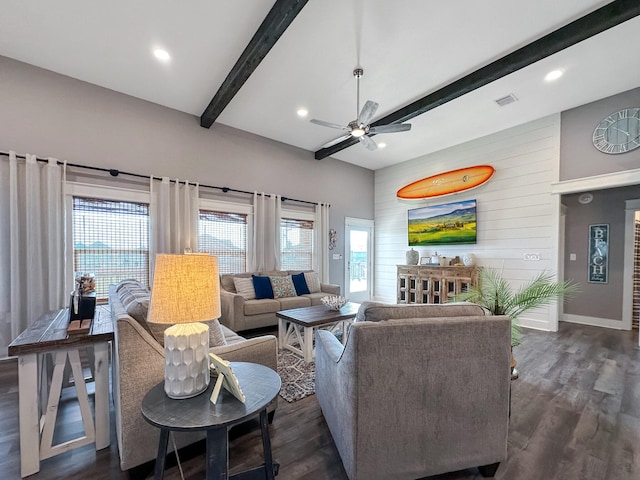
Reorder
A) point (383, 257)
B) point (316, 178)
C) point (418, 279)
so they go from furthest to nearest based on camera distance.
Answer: point (383, 257) → point (316, 178) → point (418, 279)

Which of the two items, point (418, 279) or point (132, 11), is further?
point (418, 279)

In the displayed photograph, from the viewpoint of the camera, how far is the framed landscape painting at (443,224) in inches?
200

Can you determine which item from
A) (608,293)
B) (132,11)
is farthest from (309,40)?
(608,293)

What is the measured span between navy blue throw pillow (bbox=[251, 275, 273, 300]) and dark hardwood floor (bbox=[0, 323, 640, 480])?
2243 mm

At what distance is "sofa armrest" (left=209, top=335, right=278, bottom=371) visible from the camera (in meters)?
1.71

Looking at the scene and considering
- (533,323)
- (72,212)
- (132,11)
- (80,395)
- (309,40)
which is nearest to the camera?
(80,395)

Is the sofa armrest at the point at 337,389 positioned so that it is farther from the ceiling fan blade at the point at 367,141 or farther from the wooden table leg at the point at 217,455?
the ceiling fan blade at the point at 367,141

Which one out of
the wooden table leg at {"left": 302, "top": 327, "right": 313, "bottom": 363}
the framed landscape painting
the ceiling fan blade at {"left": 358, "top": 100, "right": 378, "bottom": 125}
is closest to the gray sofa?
the wooden table leg at {"left": 302, "top": 327, "right": 313, "bottom": 363}

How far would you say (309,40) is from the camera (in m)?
2.73

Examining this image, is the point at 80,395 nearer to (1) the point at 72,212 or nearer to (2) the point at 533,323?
(1) the point at 72,212

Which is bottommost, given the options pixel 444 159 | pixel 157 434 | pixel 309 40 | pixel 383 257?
pixel 157 434

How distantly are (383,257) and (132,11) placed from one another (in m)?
5.79

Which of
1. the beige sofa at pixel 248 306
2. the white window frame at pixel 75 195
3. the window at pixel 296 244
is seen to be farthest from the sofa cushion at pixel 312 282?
the white window frame at pixel 75 195

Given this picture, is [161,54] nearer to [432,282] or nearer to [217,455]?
[217,455]
